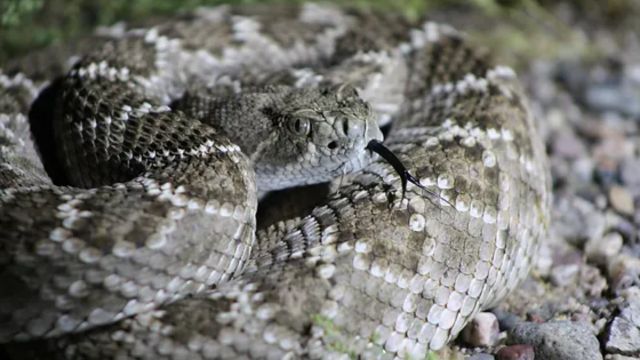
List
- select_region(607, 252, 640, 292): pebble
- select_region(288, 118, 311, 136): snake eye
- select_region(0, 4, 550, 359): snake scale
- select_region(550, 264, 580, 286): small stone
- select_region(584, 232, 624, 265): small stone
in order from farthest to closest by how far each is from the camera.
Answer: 1. select_region(584, 232, 624, 265): small stone
2. select_region(550, 264, 580, 286): small stone
3. select_region(607, 252, 640, 292): pebble
4. select_region(288, 118, 311, 136): snake eye
5. select_region(0, 4, 550, 359): snake scale

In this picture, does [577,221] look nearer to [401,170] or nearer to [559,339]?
[559,339]

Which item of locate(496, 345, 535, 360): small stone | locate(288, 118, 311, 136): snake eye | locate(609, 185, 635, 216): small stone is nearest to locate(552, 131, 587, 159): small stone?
locate(609, 185, 635, 216): small stone

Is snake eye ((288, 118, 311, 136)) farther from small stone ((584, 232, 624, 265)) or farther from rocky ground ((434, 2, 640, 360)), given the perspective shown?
small stone ((584, 232, 624, 265))

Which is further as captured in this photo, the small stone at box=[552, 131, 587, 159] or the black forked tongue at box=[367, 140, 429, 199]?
the small stone at box=[552, 131, 587, 159]

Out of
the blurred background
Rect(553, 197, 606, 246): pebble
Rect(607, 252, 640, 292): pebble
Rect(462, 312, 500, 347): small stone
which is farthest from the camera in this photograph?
the blurred background

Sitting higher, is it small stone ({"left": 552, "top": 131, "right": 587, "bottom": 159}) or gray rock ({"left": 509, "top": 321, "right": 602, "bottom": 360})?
small stone ({"left": 552, "top": 131, "right": 587, "bottom": 159})

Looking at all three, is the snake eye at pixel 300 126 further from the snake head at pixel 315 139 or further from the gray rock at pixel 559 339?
the gray rock at pixel 559 339
